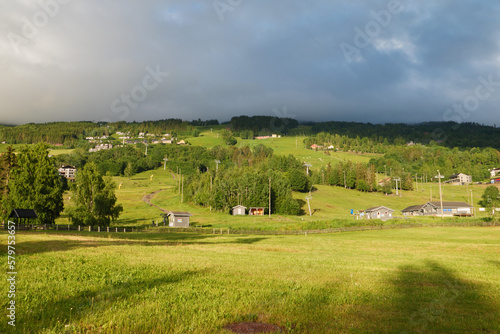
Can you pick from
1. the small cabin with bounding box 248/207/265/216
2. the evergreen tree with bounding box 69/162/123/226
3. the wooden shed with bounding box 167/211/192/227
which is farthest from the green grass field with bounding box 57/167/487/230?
the evergreen tree with bounding box 69/162/123/226

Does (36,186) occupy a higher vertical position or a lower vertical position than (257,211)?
higher

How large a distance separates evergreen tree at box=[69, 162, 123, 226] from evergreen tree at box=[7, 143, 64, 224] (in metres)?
5.14

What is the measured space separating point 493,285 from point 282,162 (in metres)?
179

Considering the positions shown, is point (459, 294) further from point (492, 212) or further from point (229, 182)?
point (492, 212)

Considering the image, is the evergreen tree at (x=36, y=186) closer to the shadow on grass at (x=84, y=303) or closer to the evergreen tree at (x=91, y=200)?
the evergreen tree at (x=91, y=200)

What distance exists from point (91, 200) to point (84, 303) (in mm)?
67155

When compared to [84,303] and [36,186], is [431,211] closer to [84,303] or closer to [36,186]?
[36,186]

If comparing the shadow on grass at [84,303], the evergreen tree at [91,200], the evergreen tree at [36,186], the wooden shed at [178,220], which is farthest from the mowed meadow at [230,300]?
the wooden shed at [178,220]

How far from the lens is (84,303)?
29.3 feet

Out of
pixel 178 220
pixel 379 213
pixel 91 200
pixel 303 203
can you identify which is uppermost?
pixel 91 200

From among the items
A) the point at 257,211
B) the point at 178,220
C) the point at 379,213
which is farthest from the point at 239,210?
the point at 379,213

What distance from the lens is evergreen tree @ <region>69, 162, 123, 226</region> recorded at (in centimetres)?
6619

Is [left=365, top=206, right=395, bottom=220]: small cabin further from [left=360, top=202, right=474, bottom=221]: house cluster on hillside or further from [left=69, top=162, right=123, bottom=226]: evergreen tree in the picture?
[left=69, top=162, right=123, bottom=226]: evergreen tree

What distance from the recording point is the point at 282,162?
193 metres
